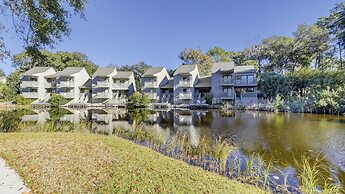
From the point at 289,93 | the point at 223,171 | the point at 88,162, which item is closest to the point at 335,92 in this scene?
the point at 289,93

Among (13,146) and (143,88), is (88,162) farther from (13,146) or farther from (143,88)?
(143,88)

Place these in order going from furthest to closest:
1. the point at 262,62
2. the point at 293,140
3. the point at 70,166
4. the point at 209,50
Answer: the point at 209,50 → the point at 262,62 → the point at 293,140 → the point at 70,166

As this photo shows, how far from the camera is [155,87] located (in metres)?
39.4

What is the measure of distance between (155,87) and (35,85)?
25.6 m

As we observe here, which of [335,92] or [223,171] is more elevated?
[335,92]

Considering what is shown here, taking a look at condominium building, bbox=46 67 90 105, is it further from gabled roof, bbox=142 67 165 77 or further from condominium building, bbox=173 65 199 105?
condominium building, bbox=173 65 199 105

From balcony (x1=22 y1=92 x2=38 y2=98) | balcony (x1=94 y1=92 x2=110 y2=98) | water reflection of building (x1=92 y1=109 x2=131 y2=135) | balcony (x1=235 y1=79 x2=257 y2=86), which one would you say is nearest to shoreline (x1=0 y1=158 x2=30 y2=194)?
water reflection of building (x1=92 y1=109 x2=131 y2=135)

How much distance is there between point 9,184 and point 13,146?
3192mm

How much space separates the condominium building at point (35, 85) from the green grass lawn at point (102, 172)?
136 feet

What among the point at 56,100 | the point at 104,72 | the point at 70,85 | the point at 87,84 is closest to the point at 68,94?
the point at 70,85

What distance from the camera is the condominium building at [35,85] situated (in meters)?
41.0

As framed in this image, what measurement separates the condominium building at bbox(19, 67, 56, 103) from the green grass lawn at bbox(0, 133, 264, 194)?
41.6 m

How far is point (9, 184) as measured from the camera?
4137mm

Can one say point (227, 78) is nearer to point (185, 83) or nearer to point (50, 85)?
point (185, 83)
